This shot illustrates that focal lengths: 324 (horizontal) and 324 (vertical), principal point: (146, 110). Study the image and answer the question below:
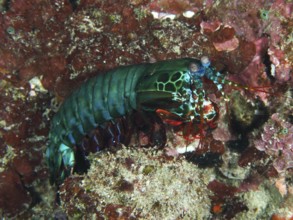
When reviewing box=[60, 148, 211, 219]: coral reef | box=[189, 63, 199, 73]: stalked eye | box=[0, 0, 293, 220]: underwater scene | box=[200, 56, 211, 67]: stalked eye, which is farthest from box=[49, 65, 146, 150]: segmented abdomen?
box=[60, 148, 211, 219]: coral reef

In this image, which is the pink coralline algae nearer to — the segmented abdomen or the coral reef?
the coral reef

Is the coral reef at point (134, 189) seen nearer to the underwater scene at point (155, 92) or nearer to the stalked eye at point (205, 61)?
the underwater scene at point (155, 92)

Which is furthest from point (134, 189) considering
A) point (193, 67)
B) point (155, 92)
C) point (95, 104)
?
point (95, 104)

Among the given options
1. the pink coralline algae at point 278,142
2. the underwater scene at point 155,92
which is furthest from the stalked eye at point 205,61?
the pink coralline algae at point 278,142

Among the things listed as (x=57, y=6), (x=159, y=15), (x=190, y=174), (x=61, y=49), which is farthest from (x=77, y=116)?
(x=190, y=174)

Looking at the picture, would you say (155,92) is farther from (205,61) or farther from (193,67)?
(205,61)

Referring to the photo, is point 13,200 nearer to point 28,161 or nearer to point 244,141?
point 28,161

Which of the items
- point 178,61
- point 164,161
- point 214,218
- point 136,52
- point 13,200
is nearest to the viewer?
point 164,161
